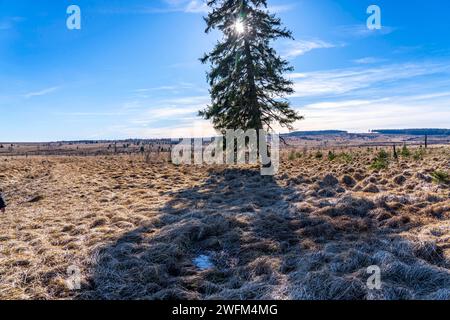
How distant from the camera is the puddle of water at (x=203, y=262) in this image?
6.01 meters

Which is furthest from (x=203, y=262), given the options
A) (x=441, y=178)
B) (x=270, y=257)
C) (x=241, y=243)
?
(x=441, y=178)

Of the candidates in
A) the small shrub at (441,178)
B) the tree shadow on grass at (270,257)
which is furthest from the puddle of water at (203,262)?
the small shrub at (441,178)

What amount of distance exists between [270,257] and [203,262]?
1272 millimetres

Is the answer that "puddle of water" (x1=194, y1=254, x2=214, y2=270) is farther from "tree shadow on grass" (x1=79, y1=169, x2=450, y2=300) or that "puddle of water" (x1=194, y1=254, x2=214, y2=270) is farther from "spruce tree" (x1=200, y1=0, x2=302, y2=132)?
"spruce tree" (x1=200, y1=0, x2=302, y2=132)

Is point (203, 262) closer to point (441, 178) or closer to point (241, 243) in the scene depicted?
point (241, 243)

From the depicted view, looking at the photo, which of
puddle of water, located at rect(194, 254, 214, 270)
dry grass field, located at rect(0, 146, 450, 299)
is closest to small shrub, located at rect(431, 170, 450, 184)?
dry grass field, located at rect(0, 146, 450, 299)

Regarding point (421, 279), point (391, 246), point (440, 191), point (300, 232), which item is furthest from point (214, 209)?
point (440, 191)

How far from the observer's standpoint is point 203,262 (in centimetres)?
625

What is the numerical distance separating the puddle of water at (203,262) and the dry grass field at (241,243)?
11 centimetres

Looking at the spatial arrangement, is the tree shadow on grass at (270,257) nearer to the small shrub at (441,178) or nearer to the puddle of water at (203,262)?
the puddle of water at (203,262)

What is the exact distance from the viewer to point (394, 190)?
10.6 metres

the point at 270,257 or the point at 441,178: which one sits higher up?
the point at 441,178

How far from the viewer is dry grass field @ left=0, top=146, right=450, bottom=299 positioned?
498cm
